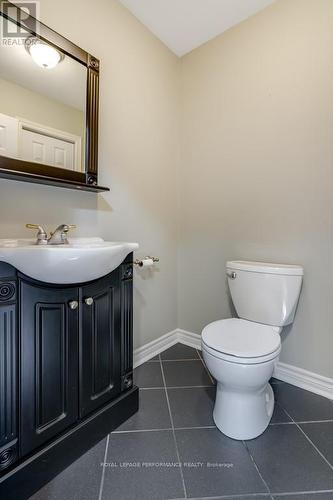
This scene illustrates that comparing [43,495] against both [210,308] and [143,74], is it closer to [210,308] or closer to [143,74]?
[210,308]

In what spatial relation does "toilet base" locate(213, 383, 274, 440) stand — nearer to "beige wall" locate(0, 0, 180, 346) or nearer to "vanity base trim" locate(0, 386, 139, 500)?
"vanity base trim" locate(0, 386, 139, 500)

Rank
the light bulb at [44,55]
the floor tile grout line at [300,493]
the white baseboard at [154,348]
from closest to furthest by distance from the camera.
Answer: the floor tile grout line at [300,493], the light bulb at [44,55], the white baseboard at [154,348]

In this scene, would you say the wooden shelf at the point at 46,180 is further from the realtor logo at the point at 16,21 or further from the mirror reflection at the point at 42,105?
the realtor logo at the point at 16,21

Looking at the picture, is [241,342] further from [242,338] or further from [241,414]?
[241,414]

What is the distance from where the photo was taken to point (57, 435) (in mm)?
934

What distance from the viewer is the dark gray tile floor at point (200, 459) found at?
0.88 meters

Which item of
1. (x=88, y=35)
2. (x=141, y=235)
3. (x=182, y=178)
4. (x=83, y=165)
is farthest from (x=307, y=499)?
(x=88, y=35)

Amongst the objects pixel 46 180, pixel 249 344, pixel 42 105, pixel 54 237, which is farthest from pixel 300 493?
pixel 42 105

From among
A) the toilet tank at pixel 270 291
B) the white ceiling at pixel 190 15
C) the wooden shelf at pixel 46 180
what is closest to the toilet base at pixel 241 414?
the toilet tank at pixel 270 291

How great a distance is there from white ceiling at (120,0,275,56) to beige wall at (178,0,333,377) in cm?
7

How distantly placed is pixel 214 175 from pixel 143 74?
83cm

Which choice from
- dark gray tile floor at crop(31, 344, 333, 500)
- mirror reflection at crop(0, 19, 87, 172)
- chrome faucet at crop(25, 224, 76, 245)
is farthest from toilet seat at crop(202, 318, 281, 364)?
mirror reflection at crop(0, 19, 87, 172)

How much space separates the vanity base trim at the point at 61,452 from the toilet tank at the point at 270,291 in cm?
81

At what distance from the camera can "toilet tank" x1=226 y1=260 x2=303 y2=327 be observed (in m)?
1.35
